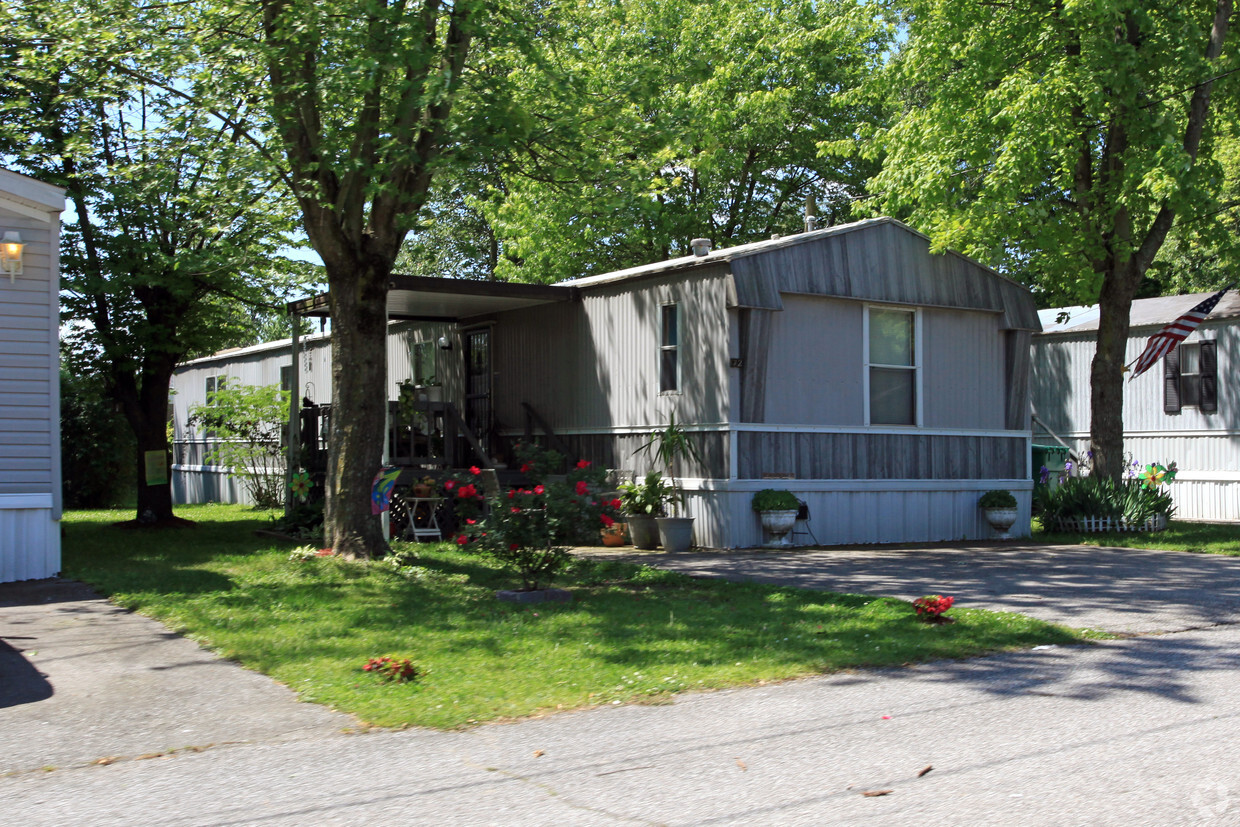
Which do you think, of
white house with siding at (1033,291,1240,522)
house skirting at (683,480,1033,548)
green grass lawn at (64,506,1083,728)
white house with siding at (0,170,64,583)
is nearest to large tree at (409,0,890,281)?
white house with siding at (1033,291,1240,522)

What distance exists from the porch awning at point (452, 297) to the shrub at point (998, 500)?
254 inches

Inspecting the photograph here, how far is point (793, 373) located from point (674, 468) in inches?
75.7

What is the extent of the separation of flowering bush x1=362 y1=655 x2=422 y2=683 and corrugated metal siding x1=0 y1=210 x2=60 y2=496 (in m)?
6.18

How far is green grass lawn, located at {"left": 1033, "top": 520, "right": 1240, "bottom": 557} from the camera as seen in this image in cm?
1420

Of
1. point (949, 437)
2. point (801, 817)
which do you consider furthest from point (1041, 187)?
point (801, 817)

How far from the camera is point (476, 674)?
663 centimetres

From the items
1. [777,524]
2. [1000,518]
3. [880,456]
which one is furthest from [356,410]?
[1000,518]

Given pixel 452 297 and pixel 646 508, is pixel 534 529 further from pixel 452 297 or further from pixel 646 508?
pixel 452 297

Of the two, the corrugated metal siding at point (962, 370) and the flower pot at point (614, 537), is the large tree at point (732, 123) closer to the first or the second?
the corrugated metal siding at point (962, 370)

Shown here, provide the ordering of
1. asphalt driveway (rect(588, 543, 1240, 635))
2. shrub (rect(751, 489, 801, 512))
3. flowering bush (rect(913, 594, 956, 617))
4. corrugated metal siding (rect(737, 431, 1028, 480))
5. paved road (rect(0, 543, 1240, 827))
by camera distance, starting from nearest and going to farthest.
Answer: paved road (rect(0, 543, 1240, 827)), flowering bush (rect(913, 594, 956, 617)), asphalt driveway (rect(588, 543, 1240, 635)), shrub (rect(751, 489, 801, 512)), corrugated metal siding (rect(737, 431, 1028, 480))

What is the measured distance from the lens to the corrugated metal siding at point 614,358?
14.0 metres

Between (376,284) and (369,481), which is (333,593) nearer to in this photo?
(369,481)

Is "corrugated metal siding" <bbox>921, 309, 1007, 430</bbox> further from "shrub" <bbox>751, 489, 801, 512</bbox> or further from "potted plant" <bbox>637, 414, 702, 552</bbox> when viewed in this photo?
"potted plant" <bbox>637, 414, 702, 552</bbox>

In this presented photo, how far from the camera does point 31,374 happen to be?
439 inches
